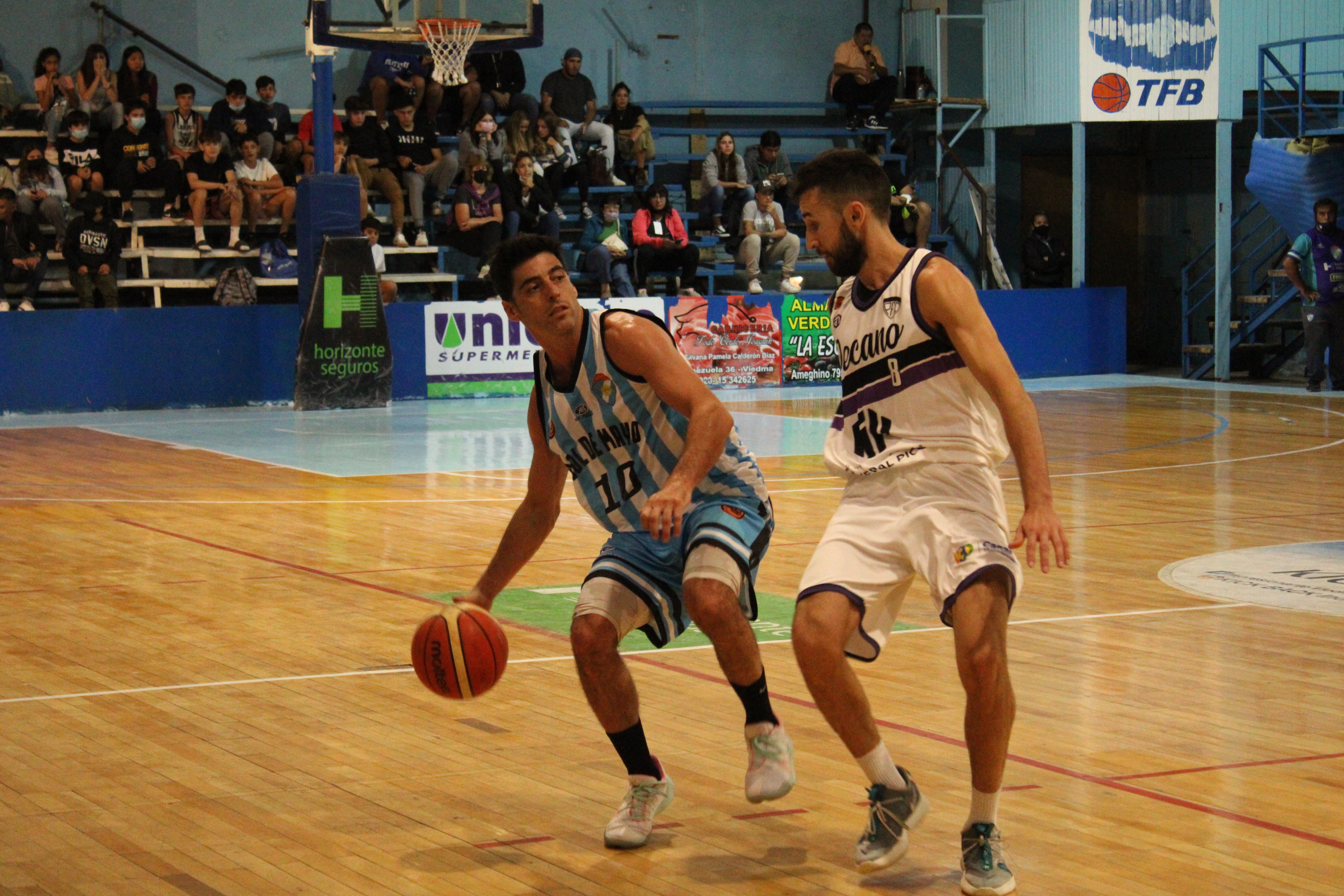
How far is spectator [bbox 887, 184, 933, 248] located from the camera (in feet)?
79.0

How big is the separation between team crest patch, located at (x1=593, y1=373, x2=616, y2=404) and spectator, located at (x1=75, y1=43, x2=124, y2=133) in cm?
1784

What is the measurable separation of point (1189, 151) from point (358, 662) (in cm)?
2310

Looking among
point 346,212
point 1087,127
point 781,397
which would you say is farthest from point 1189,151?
point 346,212

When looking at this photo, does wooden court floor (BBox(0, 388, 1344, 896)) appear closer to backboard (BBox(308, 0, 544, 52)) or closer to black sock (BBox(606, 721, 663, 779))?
black sock (BBox(606, 721, 663, 779))

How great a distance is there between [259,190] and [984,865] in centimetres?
1849

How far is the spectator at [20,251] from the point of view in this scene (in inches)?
763

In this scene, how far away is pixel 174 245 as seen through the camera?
21.4 meters

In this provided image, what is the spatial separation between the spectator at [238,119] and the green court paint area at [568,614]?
557 inches

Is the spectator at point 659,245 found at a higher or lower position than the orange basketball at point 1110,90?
lower

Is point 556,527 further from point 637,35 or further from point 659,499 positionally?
point 637,35

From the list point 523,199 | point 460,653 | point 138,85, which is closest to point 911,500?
point 460,653

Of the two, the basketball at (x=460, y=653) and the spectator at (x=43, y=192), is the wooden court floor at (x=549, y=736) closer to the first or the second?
the basketball at (x=460, y=653)

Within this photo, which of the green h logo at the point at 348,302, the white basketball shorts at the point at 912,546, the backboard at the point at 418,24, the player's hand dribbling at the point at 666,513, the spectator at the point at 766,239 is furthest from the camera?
the spectator at the point at 766,239

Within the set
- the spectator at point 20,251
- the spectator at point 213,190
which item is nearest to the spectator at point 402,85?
the spectator at point 213,190
